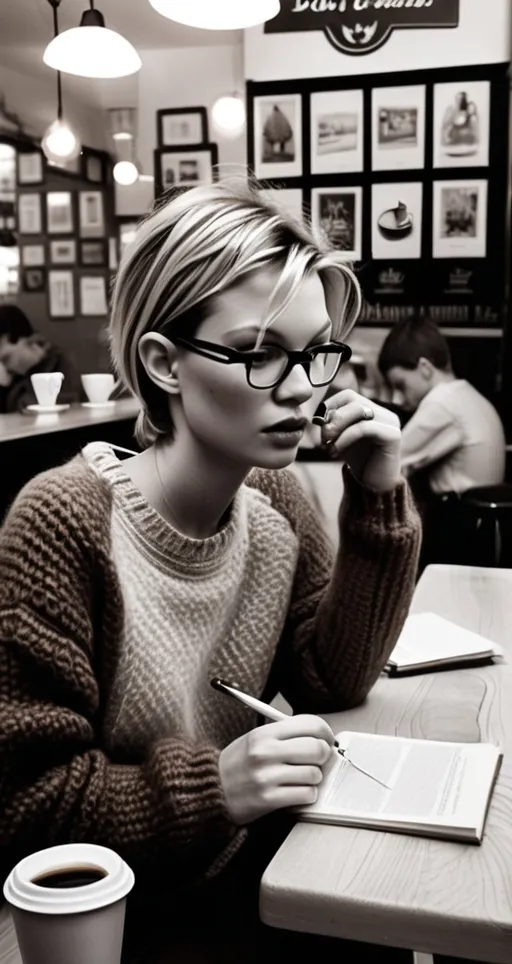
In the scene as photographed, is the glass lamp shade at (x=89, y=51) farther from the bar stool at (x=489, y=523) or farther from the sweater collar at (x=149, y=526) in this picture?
the sweater collar at (x=149, y=526)

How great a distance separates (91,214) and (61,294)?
12.5 inches

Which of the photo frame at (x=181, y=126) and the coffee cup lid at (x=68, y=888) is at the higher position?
the photo frame at (x=181, y=126)

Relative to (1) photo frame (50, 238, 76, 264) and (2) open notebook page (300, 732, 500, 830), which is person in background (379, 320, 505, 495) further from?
(2) open notebook page (300, 732, 500, 830)

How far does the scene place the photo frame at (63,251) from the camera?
10.2ft

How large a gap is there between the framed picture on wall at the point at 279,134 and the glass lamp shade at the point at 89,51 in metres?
0.49

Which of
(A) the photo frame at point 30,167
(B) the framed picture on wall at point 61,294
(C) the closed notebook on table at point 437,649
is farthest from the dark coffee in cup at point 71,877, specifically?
(A) the photo frame at point 30,167

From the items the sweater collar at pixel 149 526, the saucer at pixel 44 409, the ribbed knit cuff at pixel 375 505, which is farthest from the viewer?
the saucer at pixel 44 409

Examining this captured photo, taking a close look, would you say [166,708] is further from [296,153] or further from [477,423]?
[296,153]

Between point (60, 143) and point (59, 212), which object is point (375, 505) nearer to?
point (59, 212)

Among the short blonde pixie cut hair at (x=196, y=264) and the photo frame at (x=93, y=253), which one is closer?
the short blonde pixie cut hair at (x=196, y=264)

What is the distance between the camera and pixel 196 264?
41.2 inches

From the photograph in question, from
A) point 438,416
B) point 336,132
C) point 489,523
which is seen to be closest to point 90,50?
point 336,132

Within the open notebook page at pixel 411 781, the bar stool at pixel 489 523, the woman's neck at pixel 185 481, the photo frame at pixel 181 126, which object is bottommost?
the bar stool at pixel 489 523

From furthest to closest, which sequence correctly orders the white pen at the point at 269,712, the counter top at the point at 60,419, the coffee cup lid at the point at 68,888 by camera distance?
the counter top at the point at 60,419 < the white pen at the point at 269,712 < the coffee cup lid at the point at 68,888
